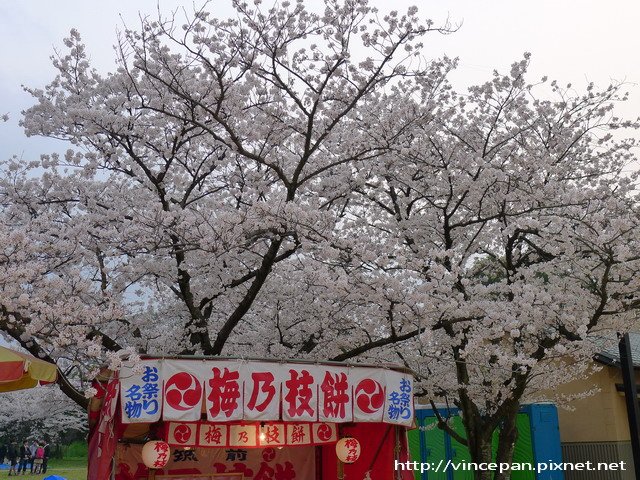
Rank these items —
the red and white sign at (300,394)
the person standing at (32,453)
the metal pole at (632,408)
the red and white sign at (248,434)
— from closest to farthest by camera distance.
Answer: the red and white sign at (300,394), the red and white sign at (248,434), the metal pole at (632,408), the person standing at (32,453)

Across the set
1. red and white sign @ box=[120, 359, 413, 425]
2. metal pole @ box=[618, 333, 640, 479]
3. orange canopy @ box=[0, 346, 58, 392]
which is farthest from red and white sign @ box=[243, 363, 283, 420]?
metal pole @ box=[618, 333, 640, 479]

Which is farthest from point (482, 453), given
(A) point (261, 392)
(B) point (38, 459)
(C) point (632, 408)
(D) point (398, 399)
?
(B) point (38, 459)

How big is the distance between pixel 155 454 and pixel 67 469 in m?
26.1

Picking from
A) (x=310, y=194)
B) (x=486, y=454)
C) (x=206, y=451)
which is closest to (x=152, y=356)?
(x=206, y=451)

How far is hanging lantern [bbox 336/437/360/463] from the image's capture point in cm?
1095

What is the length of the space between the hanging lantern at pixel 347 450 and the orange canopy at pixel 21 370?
5.09m

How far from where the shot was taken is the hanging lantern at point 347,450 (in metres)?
10.9

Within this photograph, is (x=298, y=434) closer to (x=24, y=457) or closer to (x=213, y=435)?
(x=213, y=435)

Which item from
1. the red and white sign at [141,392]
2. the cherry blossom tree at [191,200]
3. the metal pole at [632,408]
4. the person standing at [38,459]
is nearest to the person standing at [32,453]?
the person standing at [38,459]

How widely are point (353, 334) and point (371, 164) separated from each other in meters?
3.73

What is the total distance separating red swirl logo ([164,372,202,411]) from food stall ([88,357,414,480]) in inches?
0.6

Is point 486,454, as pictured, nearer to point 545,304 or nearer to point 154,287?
point 545,304

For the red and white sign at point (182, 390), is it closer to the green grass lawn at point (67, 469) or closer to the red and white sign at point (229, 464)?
the red and white sign at point (229, 464)

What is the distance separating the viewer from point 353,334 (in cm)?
1290
